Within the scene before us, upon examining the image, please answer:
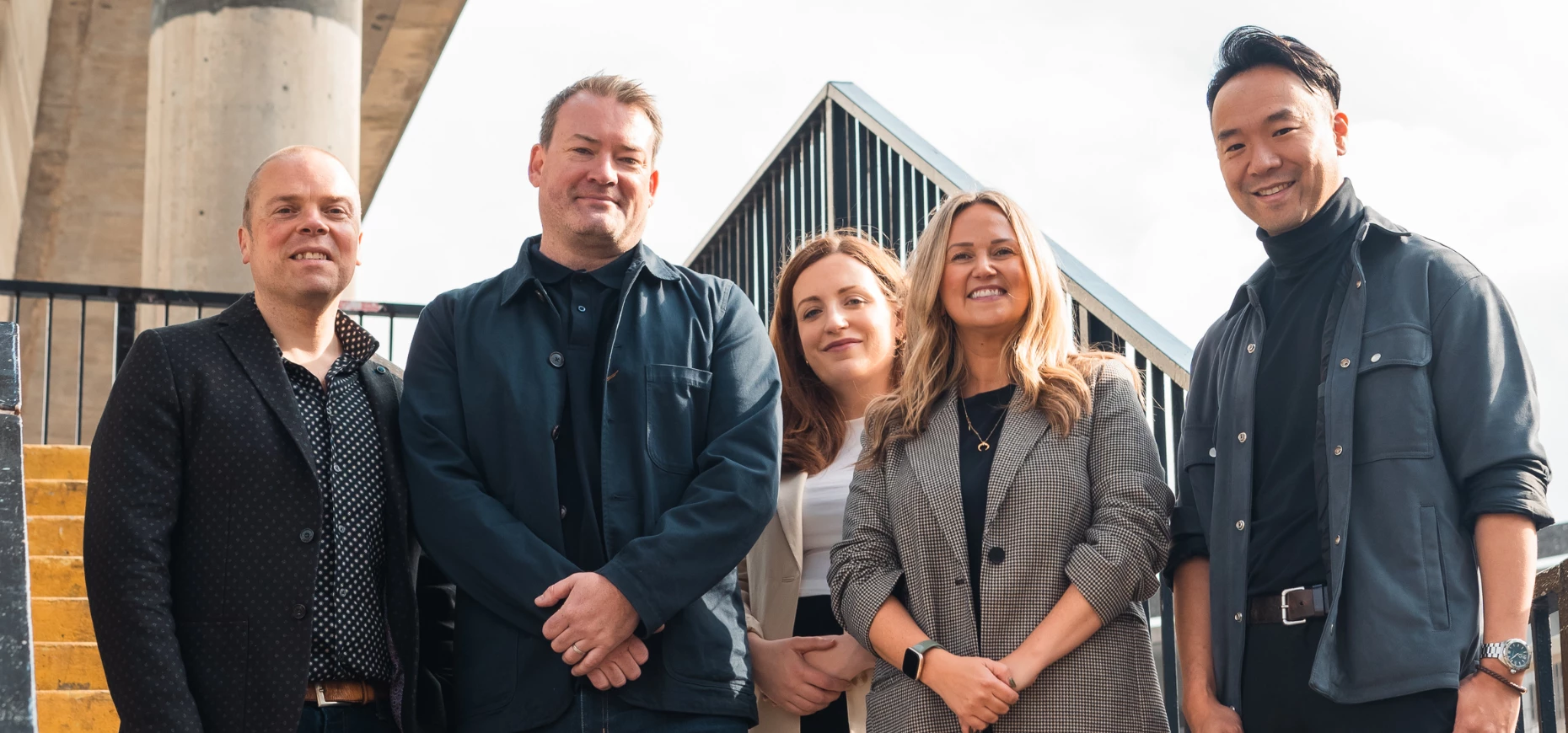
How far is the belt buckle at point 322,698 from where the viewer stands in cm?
266

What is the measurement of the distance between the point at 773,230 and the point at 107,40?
680cm

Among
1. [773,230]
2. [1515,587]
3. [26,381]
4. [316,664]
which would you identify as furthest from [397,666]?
[26,381]

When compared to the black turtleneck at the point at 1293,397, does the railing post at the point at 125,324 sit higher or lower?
higher

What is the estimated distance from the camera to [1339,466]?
8.36 feet

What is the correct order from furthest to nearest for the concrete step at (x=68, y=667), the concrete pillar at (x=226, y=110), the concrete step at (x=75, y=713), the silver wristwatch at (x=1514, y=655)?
1. the concrete pillar at (x=226, y=110)
2. the concrete step at (x=68, y=667)
3. the concrete step at (x=75, y=713)
4. the silver wristwatch at (x=1514, y=655)

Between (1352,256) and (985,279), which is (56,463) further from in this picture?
(1352,256)

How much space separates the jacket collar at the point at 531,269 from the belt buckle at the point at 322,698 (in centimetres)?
81

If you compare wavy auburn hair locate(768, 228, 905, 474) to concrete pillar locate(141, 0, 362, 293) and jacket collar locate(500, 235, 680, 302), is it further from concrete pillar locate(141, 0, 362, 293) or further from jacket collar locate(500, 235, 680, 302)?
concrete pillar locate(141, 0, 362, 293)

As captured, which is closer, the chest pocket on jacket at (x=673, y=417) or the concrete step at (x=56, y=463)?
the chest pocket on jacket at (x=673, y=417)

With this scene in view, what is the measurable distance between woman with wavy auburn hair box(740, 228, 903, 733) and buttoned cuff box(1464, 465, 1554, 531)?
1243mm

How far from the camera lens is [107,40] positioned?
1155 centimetres

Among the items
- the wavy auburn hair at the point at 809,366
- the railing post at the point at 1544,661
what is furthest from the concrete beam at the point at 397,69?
the railing post at the point at 1544,661

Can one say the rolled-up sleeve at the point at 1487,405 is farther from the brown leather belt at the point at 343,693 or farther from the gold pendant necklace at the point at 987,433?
the brown leather belt at the point at 343,693

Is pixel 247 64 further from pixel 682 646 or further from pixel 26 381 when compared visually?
pixel 26 381
